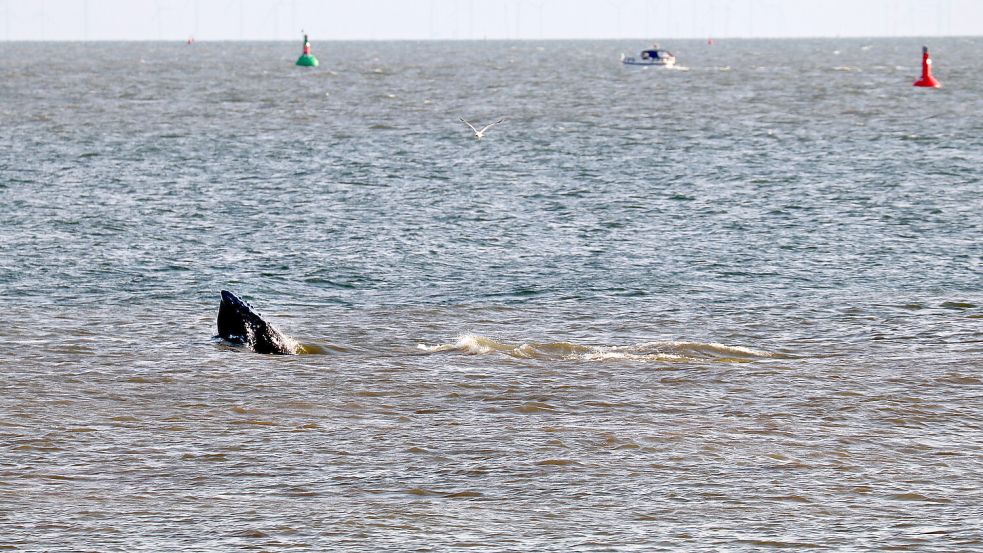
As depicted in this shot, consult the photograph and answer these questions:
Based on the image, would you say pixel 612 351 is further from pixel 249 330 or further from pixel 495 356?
pixel 249 330

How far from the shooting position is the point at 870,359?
23203mm

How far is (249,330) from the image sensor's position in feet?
80.2

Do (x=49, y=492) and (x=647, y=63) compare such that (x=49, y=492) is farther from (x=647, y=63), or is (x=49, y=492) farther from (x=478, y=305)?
(x=647, y=63)

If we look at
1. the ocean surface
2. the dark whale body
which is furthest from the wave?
the dark whale body

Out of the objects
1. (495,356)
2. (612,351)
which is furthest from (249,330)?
(612,351)

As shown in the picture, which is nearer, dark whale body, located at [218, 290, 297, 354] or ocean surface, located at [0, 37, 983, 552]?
ocean surface, located at [0, 37, 983, 552]

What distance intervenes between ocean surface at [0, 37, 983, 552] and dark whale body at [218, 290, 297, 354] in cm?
36

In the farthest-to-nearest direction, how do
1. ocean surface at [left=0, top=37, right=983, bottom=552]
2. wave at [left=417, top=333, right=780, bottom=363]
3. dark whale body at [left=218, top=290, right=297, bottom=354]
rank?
dark whale body at [left=218, top=290, right=297, bottom=354], wave at [left=417, top=333, right=780, bottom=363], ocean surface at [left=0, top=37, right=983, bottom=552]

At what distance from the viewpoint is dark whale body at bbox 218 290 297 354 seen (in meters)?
24.1

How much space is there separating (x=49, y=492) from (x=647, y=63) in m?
179

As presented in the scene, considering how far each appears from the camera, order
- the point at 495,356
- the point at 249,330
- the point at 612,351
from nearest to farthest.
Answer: the point at 495,356, the point at 612,351, the point at 249,330

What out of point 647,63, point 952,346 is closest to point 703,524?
point 952,346

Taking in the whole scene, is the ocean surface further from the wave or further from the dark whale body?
the dark whale body

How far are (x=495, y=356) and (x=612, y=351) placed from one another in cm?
186
